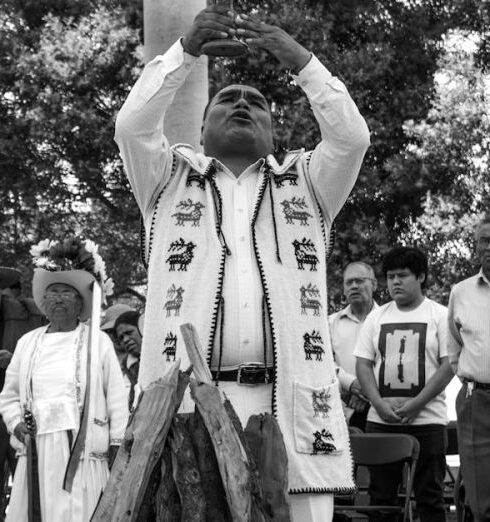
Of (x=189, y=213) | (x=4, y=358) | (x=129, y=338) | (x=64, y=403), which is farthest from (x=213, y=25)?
(x=129, y=338)

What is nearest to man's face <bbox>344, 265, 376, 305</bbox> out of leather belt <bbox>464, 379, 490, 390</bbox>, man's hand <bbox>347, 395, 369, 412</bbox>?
man's hand <bbox>347, 395, 369, 412</bbox>

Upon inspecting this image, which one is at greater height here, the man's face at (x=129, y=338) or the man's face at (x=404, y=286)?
the man's face at (x=404, y=286)

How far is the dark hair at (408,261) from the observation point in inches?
347

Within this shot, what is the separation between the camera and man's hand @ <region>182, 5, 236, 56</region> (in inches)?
166

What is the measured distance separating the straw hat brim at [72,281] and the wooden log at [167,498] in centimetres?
394

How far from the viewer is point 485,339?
7844 mm

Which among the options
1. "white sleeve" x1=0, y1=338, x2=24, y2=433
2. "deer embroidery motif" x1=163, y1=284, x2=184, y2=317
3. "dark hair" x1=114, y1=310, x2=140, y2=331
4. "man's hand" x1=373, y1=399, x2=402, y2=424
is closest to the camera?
"deer embroidery motif" x1=163, y1=284, x2=184, y2=317

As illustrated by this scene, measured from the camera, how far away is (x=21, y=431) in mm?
7219

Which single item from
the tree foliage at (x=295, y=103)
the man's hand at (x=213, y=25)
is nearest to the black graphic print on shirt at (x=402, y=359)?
the man's hand at (x=213, y=25)

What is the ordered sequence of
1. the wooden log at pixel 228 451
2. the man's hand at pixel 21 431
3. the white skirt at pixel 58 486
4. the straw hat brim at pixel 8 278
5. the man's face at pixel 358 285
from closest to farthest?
1. the wooden log at pixel 228 451
2. the white skirt at pixel 58 486
3. the man's hand at pixel 21 431
4. the man's face at pixel 358 285
5. the straw hat brim at pixel 8 278

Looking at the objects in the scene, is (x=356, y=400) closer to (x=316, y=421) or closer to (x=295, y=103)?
(x=316, y=421)

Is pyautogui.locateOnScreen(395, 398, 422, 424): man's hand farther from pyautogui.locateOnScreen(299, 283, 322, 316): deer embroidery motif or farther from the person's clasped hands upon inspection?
the person's clasped hands

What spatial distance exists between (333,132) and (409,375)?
444 cm

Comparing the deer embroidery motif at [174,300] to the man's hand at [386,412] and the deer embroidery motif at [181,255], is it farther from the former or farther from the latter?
the man's hand at [386,412]
